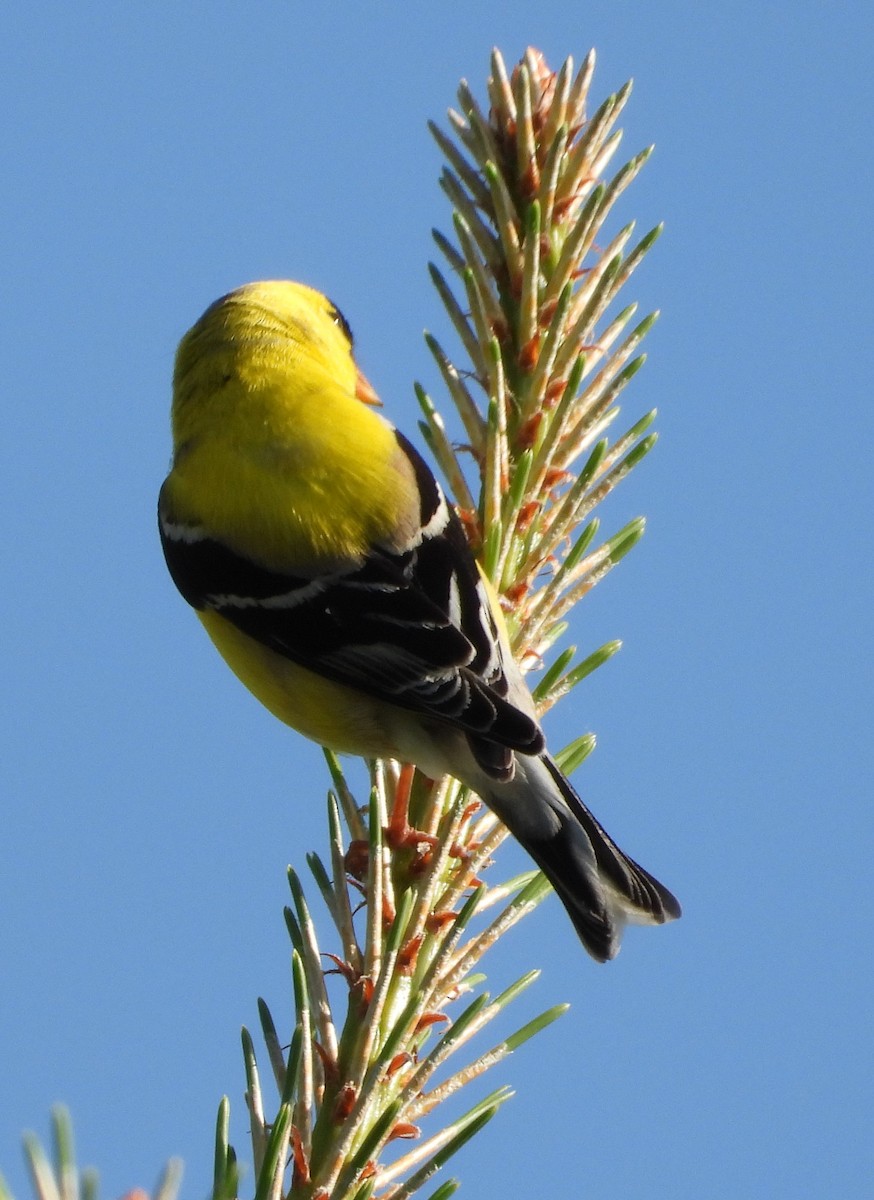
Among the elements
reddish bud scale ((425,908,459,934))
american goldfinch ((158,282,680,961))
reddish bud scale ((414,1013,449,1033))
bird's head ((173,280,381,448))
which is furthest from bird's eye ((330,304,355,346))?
reddish bud scale ((414,1013,449,1033))

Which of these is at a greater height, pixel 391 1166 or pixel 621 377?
pixel 621 377

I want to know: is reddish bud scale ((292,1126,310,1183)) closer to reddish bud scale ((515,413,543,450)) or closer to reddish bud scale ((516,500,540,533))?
reddish bud scale ((516,500,540,533))

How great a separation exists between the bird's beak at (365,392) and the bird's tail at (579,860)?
1.49m

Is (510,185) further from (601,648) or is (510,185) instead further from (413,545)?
(601,648)

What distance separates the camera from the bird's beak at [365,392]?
11.1 ft

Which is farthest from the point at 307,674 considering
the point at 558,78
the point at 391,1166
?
the point at 391,1166

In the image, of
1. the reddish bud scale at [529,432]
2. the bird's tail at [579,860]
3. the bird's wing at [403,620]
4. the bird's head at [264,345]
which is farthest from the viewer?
the bird's head at [264,345]

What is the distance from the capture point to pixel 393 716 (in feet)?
7.93

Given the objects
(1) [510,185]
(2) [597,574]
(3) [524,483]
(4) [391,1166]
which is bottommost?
(4) [391,1166]

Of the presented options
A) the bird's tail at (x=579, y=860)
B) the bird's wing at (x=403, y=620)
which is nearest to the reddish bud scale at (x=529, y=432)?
the bird's wing at (x=403, y=620)

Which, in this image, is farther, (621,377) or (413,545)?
(413,545)

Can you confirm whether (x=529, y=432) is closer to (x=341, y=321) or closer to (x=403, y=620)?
(x=403, y=620)

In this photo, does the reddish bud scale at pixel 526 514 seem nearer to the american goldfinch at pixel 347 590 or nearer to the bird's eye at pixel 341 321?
the american goldfinch at pixel 347 590

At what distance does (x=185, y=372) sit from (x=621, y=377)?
1.46 m
